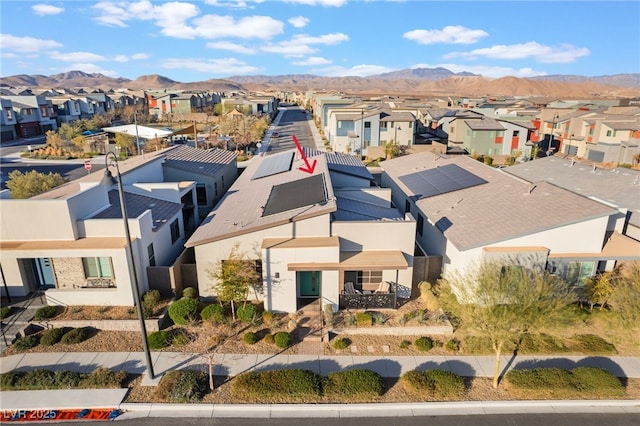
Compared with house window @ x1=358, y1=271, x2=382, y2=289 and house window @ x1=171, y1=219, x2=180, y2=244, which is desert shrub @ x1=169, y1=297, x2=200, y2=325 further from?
house window @ x1=358, y1=271, x2=382, y2=289

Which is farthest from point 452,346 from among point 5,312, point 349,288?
Result: point 5,312

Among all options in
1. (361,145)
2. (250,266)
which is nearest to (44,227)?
(250,266)

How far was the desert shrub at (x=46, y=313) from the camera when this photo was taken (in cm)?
1767

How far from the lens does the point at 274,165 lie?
32.2 meters

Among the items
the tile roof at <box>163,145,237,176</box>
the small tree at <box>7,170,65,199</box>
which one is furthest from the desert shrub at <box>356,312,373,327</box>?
the small tree at <box>7,170,65,199</box>

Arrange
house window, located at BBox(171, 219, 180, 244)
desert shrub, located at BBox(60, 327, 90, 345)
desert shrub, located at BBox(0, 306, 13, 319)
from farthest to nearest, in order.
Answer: house window, located at BBox(171, 219, 180, 244)
desert shrub, located at BBox(0, 306, 13, 319)
desert shrub, located at BBox(60, 327, 90, 345)

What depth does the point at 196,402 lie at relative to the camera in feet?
45.0

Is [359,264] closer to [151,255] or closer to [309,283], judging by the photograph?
[309,283]

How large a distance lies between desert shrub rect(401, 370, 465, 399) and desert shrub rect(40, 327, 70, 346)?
49.5 feet

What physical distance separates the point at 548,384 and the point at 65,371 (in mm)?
18624

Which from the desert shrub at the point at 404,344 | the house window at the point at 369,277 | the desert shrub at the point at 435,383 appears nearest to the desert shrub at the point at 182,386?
the desert shrub at the point at 435,383

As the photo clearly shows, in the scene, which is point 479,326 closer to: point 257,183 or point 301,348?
point 301,348

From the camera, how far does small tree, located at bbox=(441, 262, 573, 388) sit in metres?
14.0

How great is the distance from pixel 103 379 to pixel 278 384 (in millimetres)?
6725
